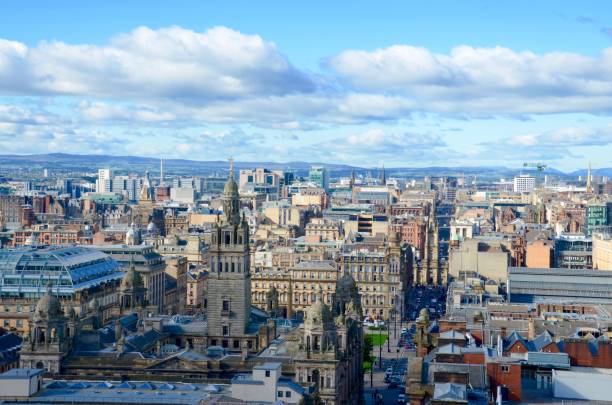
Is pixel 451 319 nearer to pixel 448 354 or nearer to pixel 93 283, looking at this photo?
pixel 448 354

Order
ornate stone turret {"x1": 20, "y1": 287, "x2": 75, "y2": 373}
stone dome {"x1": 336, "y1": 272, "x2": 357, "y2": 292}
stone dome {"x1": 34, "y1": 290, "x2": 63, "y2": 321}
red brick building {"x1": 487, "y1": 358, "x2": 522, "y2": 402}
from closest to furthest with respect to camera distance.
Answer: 1. red brick building {"x1": 487, "y1": 358, "x2": 522, "y2": 402}
2. ornate stone turret {"x1": 20, "y1": 287, "x2": 75, "y2": 373}
3. stone dome {"x1": 34, "y1": 290, "x2": 63, "y2": 321}
4. stone dome {"x1": 336, "y1": 272, "x2": 357, "y2": 292}

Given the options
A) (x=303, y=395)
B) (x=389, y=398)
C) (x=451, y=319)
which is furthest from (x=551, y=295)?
(x=303, y=395)

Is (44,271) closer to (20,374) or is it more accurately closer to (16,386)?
(20,374)

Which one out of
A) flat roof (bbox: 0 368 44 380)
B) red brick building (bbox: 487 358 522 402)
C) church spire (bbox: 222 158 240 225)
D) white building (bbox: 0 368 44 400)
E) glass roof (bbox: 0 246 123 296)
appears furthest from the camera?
glass roof (bbox: 0 246 123 296)

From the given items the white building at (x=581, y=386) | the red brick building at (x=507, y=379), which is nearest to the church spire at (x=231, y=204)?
the red brick building at (x=507, y=379)

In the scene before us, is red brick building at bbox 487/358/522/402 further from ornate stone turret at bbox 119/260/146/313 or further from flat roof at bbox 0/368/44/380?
ornate stone turret at bbox 119/260/146/313

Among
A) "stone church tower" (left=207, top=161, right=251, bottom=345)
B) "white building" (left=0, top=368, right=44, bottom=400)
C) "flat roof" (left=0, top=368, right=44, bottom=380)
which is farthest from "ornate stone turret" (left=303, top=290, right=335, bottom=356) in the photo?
"white building" (left=0, top=368, right=44, bottom=400)

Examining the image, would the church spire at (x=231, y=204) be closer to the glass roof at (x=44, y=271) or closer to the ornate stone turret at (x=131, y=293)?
the ornate stone turret at (x=131, y=293)
